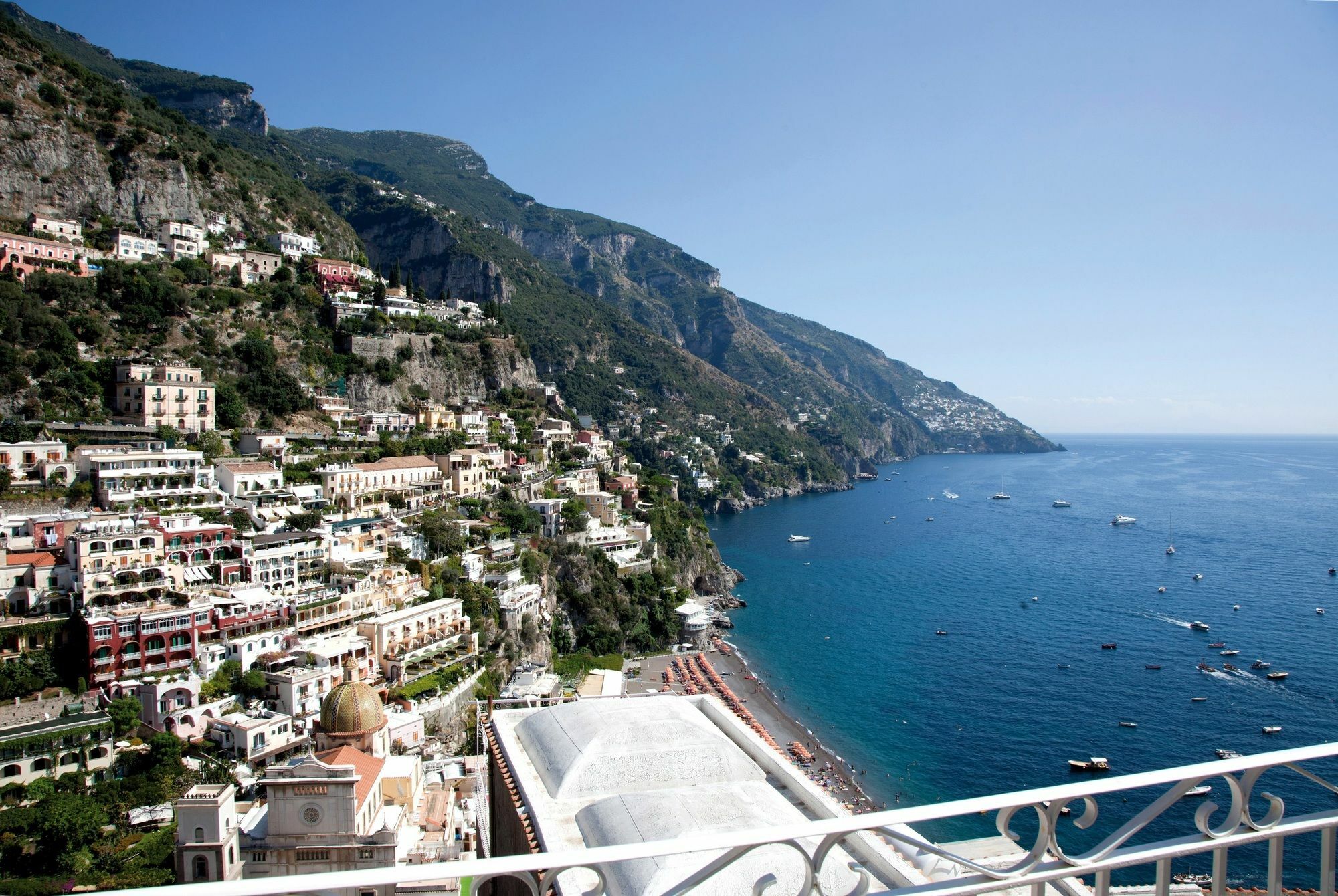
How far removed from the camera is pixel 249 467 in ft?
86.3

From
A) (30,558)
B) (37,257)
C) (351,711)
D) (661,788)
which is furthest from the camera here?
(37,257)

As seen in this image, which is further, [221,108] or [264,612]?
[221,108]

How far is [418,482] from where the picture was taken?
103ft

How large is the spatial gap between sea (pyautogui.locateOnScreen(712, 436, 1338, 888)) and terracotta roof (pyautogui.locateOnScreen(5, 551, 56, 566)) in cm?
2154

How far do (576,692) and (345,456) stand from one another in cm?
1471

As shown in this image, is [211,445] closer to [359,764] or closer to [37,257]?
[37,257]

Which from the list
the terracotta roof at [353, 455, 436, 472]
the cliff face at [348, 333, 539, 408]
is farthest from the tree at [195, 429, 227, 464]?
the cliff face at [348, 333, 539, 408]

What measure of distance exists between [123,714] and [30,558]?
598 cm

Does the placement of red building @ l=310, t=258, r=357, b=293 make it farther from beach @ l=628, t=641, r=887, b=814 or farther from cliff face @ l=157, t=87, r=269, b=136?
cliff face @ l=157, t=87, r=269, b=136

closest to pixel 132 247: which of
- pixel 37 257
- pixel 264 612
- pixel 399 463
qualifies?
pixel 37 257

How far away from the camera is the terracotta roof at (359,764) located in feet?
38.5

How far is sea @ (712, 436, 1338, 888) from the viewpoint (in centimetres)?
2075

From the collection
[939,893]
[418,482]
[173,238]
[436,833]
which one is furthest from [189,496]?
[939,893]

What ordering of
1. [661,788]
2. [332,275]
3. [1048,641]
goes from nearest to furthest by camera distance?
[661,788]
[1048,641]
[332,275]
